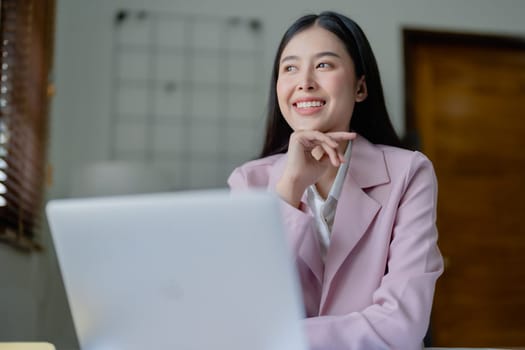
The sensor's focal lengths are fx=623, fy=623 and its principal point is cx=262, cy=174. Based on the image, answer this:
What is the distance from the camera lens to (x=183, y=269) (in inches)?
23.1

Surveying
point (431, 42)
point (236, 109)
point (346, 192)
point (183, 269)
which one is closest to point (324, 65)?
point (346, 192)

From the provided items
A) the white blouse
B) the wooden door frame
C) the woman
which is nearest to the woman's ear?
the woman

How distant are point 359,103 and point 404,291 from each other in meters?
0.39

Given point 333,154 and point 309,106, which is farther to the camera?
point 309,106

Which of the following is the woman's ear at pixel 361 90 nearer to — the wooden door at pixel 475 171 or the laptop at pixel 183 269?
the laptop at pixel 183 269

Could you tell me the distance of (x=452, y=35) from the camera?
2.77 metres

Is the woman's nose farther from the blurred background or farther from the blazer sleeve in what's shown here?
the blurred background

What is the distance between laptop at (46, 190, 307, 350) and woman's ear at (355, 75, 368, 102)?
576 mm

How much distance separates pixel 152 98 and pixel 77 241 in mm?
1991

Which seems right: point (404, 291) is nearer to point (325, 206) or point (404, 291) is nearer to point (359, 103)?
point (325, 206)

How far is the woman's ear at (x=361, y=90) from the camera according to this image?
3.61 feet

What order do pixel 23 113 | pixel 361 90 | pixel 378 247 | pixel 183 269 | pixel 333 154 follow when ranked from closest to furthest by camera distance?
pixel 183 269 < pixel 333 154 < pixel 378 247 < pixel 361 90 < pixel 23 113

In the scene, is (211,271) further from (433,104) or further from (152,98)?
(433,104)

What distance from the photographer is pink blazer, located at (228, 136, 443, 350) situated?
861 mm
